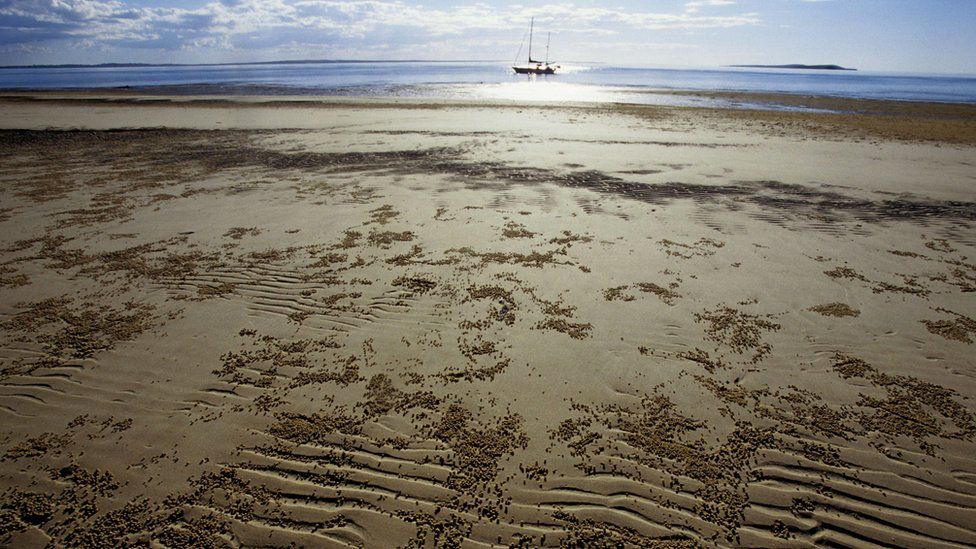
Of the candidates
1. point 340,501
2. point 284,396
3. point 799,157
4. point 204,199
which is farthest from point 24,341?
point 799,157

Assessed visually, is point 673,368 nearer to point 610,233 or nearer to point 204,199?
point 610,233

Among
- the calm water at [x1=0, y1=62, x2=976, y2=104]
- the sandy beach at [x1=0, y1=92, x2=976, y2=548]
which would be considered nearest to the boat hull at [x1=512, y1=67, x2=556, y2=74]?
the calm water at [x1=0, y1=62, x2=976, y2=104]

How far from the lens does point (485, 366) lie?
551cm

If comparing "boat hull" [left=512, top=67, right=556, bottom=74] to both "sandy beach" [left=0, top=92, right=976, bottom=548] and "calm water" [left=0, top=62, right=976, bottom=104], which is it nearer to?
"calm water" [left=0, top=62, right=976, bottom=104]

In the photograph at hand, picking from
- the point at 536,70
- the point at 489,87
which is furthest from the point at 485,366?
the point at 536,70

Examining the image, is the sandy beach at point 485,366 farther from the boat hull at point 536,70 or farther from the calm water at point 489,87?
the boat hull at point 536,70

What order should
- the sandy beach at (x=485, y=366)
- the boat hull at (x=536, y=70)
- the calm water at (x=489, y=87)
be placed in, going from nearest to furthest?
1. the sandy beach at (x=485, y=366)
2. the calm water at (x=489, y=87)
3. the boat hull at (x=536, y=70)

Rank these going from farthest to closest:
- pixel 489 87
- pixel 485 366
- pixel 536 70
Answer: pixel 536 70, pixel 489 87, pixel 485 366

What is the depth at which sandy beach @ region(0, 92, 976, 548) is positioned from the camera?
12.3ft

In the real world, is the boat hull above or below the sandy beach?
above

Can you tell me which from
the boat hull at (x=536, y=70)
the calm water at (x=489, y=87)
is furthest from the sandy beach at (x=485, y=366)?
the boat hull at (x=536, y=70)

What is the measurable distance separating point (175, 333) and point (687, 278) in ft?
26.0

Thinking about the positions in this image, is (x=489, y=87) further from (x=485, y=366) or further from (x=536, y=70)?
(x=536, y=70)

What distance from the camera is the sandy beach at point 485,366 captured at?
373 centimetres
